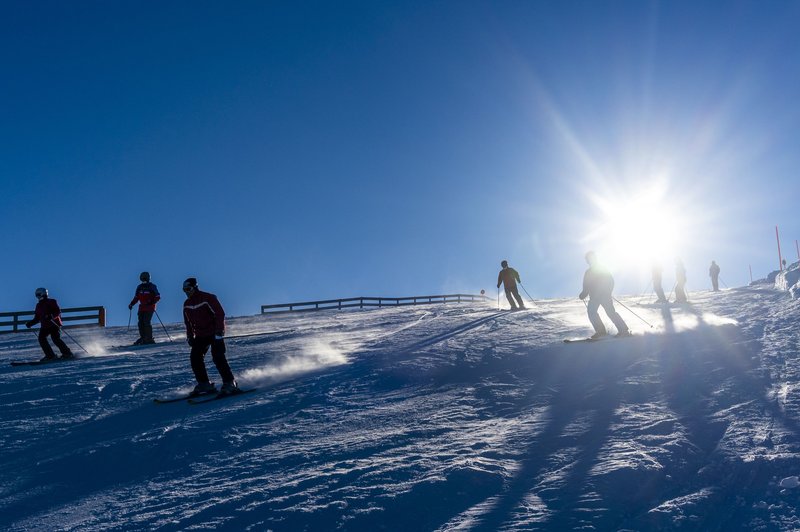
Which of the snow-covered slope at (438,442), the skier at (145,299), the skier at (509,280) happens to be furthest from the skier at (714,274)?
the skier at (145,299)

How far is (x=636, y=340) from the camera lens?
11.3m

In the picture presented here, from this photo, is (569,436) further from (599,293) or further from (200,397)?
(599,293)

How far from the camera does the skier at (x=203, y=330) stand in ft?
31.0

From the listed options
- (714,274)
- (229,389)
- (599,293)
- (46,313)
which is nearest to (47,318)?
(46,313)

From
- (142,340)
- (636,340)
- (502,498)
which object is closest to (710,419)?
(502,498)

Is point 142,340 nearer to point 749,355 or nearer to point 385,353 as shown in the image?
point 385,353

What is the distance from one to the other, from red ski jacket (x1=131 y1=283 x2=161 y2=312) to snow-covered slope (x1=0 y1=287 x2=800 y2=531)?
17.2 feet

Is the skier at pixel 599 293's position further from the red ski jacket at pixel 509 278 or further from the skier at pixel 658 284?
the skier at pixel 658 284

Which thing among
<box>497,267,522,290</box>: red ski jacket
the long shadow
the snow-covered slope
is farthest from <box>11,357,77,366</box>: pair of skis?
<box>497,267,522,290</box>: red ski jacket

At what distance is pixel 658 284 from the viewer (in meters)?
22.5

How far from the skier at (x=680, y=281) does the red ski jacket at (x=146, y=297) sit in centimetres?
1946

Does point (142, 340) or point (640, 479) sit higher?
point (142, 340)

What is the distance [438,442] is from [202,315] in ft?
16.9

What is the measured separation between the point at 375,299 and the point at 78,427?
3478 centimetres
